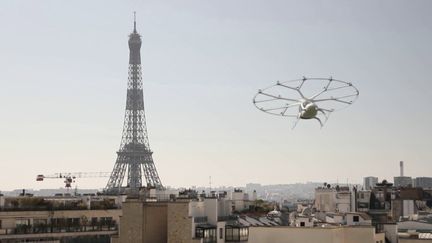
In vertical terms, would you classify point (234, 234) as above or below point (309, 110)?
below

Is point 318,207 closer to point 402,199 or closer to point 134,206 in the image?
point 402,199

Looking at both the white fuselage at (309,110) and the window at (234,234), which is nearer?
the white fuselage at (309,110)

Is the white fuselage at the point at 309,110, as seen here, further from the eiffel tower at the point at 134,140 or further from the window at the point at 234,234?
the eiffel tower at the point at 134,140

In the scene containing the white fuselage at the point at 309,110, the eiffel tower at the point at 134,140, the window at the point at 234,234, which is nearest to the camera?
the white fuselage at the point at 309,110

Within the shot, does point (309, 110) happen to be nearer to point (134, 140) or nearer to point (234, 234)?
point (234, 234)

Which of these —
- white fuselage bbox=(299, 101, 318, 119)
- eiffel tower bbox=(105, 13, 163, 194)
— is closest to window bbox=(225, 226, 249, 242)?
white fuselage bbox=(299, 101, 318, 119)

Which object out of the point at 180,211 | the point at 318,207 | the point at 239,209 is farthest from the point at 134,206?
the point at 318,207

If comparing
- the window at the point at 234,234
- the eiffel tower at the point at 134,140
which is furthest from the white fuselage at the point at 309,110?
the eiffel tower at the point at 134,140

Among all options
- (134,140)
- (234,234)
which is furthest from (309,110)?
(134,140)
